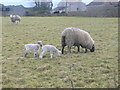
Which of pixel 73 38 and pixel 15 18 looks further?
pixel 15 18

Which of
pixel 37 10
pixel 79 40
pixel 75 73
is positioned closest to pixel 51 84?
pixel 75 73

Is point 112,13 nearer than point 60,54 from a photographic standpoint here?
No

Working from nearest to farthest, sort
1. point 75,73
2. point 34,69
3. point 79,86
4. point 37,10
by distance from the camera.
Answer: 1. point 79,86
2. point 75,73
3. point 34,69
4. point 37,10

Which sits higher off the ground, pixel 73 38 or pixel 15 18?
pixel 15 18

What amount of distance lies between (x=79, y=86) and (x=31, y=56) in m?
3.38

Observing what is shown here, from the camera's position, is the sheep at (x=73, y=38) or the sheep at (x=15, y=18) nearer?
the sheep at (x=73, y=38)

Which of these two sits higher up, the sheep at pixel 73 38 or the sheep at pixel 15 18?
the sheep at pixel 15 18

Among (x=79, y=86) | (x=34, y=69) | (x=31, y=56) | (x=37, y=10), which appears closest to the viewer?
(x=79, y=86)

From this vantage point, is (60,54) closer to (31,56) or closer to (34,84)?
(31,56)

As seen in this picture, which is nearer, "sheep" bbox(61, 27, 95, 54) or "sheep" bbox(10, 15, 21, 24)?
"sheep" bbox(61, 27, 95, 54)

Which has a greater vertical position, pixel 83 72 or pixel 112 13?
pixel 112 13

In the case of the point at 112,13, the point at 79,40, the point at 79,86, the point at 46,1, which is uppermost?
the point at 46,1

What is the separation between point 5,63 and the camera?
6508 millimetres

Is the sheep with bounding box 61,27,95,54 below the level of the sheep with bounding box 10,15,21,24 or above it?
below
